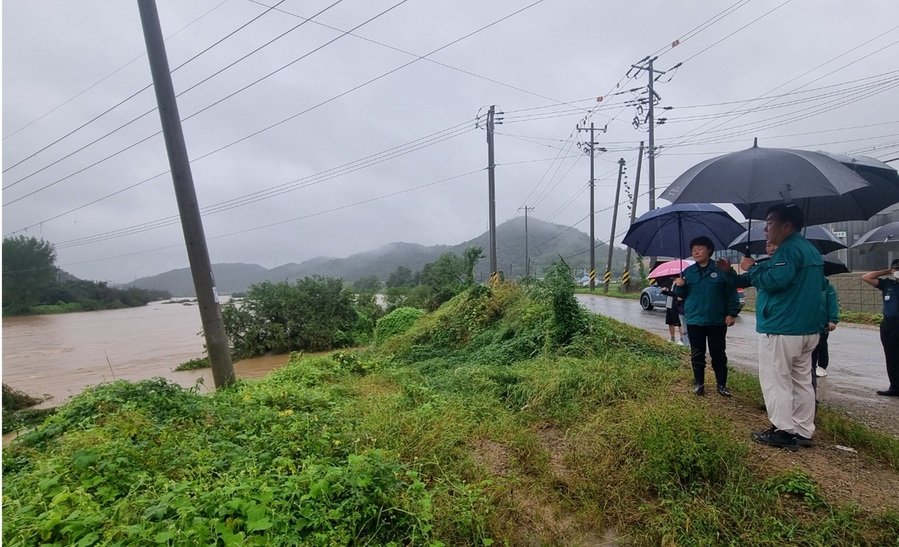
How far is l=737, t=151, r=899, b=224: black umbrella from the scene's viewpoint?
3.23 metres

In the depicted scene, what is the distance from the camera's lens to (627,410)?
347cm

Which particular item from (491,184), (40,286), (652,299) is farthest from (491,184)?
(40,286)

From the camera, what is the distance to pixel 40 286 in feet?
138

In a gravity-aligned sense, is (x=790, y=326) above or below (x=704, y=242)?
below

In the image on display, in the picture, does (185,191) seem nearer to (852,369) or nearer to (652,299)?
(852,369)

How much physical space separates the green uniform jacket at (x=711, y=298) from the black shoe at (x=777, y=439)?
1084mm

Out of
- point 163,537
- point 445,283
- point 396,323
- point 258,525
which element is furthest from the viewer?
point 445,283

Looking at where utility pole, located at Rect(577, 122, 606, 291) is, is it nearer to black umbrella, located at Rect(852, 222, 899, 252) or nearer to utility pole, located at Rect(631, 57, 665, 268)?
utility pole, located at Rect(631, 57, 665, 268)

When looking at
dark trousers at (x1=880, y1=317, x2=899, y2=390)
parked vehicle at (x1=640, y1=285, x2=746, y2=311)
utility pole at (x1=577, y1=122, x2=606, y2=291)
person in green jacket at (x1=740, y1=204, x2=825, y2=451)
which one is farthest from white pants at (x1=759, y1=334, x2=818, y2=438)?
utility pole at (x1=577, y1=122, x2=606, y2=291)

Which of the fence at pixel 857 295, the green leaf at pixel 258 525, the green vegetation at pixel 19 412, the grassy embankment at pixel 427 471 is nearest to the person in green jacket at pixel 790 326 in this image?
the grassy embankment at pixel 427 471

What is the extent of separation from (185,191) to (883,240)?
9151mm

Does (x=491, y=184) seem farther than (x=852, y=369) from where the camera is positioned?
Yes

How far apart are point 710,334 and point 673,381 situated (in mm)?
→ 734

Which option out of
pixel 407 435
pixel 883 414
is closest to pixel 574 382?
pixel 407 435
